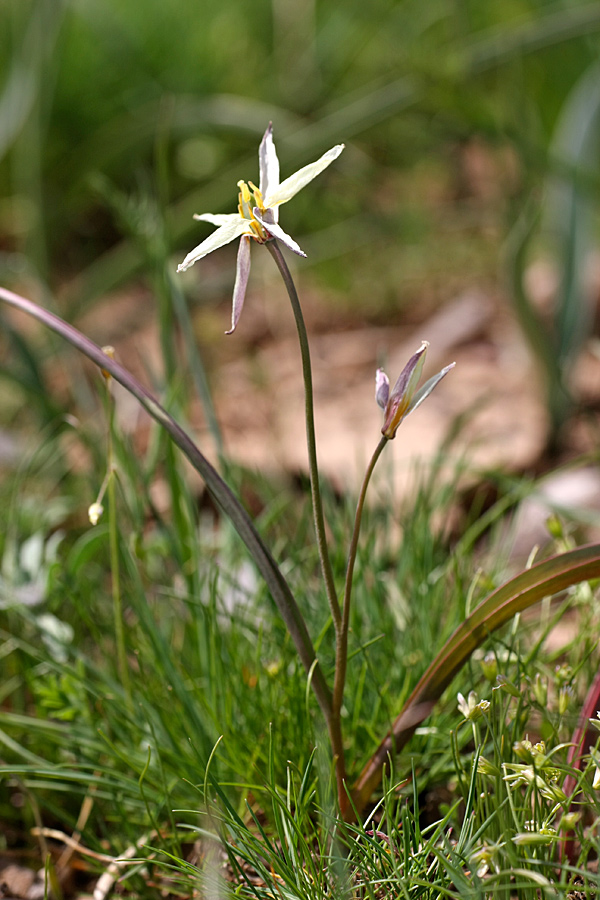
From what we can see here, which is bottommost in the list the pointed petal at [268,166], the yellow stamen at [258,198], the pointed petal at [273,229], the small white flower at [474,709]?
the small white flower at [474,709]

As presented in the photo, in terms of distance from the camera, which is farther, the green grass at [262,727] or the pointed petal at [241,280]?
the green grass at [262,727]

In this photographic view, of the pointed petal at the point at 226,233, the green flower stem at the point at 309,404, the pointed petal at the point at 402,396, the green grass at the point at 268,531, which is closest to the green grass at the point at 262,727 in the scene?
the green grass at the point at 268,531

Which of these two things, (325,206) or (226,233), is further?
(325,206)

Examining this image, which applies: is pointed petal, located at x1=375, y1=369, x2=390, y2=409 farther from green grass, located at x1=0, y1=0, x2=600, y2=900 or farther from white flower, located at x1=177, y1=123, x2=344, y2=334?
green grass, located at x1=0, y1=0, x2=600, y2=900

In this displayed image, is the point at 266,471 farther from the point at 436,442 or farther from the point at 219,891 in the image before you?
the point at 219,891

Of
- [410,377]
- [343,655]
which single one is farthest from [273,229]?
[343,655]

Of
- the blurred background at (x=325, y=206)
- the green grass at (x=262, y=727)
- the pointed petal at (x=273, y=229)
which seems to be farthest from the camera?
the blurred background at (x=325, y=206)

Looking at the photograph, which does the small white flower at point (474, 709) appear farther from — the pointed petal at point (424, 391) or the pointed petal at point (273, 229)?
the pointed petal at point (273, 229)

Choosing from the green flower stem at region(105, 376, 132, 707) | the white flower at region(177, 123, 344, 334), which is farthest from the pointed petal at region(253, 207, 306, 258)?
the green flower stem at region(105, 376, 132, 707)

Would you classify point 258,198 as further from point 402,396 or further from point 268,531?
point 268,531
